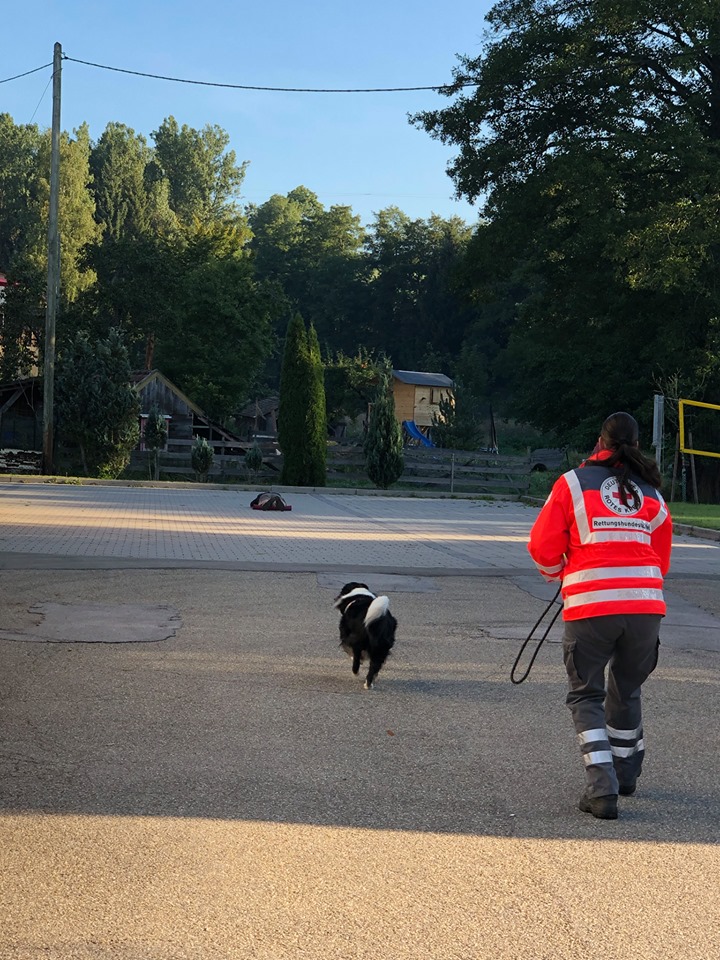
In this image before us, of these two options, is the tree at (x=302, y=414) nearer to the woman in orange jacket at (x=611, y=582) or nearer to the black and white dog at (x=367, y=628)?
the black and white dog at (x=367, y=628)

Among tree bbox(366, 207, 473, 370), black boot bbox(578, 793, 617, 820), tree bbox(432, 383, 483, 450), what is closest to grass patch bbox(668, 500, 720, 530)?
black boot bbox(578, 793, 617, 820)

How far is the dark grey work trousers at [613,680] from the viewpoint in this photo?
5594 millimetres

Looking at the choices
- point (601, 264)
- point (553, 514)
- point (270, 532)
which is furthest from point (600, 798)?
point (601, 264)

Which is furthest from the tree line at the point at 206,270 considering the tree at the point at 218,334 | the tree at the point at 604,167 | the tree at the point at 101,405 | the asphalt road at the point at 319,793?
the asphalt road at the point at 319,793

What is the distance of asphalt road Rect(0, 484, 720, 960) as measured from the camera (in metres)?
4.02

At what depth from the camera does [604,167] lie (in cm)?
3275

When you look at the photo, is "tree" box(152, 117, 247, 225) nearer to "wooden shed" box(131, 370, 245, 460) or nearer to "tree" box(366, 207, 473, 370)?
"tree" box(366, 207, 473, 370)

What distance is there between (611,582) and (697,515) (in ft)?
71.5

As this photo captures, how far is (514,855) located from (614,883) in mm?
447

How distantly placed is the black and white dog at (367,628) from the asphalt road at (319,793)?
0.67ft

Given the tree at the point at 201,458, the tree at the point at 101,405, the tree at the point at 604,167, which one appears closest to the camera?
the tree at the point at 604,167

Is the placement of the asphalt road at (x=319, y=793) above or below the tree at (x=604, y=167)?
below

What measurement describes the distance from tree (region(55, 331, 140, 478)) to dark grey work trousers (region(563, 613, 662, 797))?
3359 cm

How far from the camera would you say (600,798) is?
5.34m
